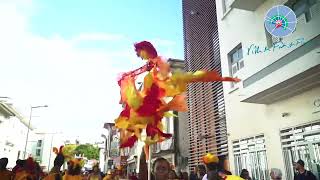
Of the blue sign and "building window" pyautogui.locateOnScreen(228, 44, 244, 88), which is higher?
"building window" pyautogui.locateOnScreen(228, 44, 244, 88)

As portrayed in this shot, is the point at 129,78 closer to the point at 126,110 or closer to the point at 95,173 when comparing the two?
the point at 126,110

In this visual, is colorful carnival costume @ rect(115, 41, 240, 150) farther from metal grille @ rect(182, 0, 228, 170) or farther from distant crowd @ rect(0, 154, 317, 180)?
metal grille @ rect(182, 0, 228, 170)

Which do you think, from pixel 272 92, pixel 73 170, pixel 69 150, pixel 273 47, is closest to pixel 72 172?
pixel 73 170

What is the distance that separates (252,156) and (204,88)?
15.4 feet

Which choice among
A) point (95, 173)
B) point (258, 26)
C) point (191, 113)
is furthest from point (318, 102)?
point (191, 113)

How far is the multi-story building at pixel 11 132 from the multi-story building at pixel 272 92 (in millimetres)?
26647

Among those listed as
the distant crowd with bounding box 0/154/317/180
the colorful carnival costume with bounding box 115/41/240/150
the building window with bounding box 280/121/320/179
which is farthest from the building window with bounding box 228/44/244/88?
the colorful carnival costume with bounding box 115/41/240/150

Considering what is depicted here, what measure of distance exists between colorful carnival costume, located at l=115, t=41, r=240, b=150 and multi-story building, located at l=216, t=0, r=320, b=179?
580 cm

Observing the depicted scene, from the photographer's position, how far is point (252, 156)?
1096 centimetres

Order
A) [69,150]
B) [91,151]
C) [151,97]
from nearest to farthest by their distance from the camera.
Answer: [151,97] → [69,150] → [91,151]

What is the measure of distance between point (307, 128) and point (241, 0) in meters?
4.64

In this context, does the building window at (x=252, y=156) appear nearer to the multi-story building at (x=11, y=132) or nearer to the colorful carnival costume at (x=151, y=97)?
the colorful carnival costume at (x=151, y=97)

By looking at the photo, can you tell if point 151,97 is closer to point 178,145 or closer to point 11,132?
point 178,145

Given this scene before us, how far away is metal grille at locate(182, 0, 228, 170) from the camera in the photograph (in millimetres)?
13734
